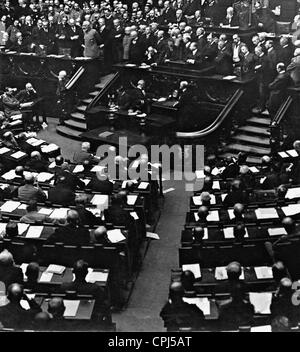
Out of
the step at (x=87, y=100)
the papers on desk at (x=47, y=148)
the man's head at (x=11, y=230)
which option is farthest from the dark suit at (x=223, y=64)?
A: the man's head at (x=11, y=230)

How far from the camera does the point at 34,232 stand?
10.7m

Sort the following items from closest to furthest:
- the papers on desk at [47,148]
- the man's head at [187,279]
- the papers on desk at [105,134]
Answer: the man's head at [187,279], the papers on desk at [47,148], the papers on desk at [105,134]

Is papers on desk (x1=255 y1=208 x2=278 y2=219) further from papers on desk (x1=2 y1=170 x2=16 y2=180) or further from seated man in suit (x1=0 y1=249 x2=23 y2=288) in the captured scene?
papers on desk (x1=2 y1=170 x2=16 y2=180)

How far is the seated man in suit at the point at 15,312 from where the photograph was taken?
27.4ft

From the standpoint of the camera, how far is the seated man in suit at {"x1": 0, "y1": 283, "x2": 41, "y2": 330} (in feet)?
27.4

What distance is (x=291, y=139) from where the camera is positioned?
15.5 meters

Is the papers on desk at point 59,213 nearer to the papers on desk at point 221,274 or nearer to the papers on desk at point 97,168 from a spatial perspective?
the papers on desk at point 97,168

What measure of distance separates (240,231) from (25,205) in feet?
14.4

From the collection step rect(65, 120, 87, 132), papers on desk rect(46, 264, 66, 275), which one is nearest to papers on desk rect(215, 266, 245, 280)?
papers on desk rect(46, 264, 66, 275)

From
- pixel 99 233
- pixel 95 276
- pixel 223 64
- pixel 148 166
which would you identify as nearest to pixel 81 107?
pixel 223 64

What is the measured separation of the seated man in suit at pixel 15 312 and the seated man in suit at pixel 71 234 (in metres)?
1.94

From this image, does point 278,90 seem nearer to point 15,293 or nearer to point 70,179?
point 70,179

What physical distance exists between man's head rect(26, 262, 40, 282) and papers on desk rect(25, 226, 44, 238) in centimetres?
138

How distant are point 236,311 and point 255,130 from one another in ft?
30.0
